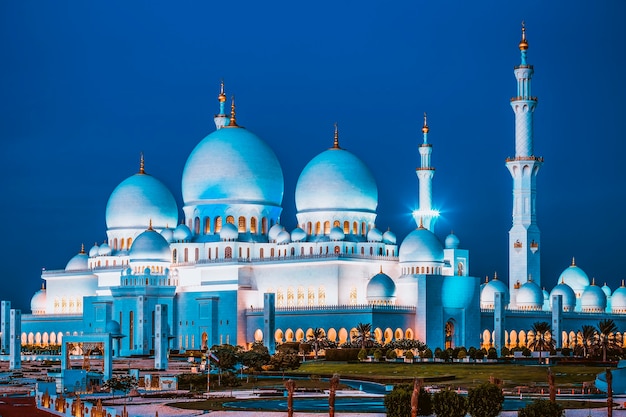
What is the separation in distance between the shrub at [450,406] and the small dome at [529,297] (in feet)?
164

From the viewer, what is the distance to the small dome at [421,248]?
7981 cm

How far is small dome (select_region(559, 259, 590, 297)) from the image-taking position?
3720 inches

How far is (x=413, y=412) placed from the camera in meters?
32.9

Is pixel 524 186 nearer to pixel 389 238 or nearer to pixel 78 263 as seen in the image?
pixel 389 238

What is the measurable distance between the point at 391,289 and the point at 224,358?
23.3 meters

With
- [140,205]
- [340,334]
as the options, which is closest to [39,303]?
[140,205]

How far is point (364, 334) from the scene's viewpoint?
7262cm

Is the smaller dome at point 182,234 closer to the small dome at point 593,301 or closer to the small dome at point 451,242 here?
the small dome at point 451,242

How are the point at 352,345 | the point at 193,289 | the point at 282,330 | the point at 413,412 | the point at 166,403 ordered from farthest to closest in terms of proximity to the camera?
the point at 193,289 → the point at 282,330 → the point at 352,345 → the point at 166,403 → the point at 413,412

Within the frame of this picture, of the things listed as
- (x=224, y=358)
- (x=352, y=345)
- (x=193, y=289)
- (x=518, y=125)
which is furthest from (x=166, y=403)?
(x=518, y=125)

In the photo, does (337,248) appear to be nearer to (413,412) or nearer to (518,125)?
(518,125)

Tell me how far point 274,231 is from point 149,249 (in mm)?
8586

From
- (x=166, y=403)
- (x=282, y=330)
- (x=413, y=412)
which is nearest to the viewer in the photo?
(x=413, y=412)

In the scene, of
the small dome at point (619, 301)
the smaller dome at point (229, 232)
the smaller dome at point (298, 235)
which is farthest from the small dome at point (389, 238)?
the small dome at point (619, 301)
